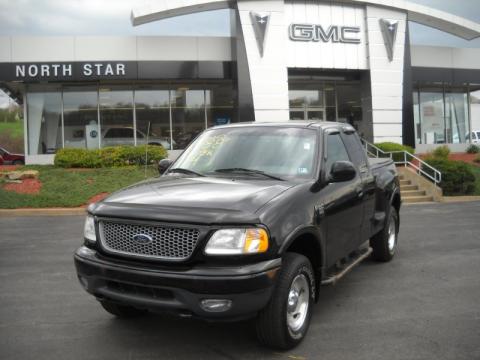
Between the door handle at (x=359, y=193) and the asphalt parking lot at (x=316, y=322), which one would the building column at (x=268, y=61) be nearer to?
the asphalt parking lot at (x=316, y=322)

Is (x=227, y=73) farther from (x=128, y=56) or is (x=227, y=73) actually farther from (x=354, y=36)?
(x=354, y=36)

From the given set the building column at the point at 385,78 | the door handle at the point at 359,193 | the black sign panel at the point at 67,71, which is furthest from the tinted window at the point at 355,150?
the building column at the point at 385,78

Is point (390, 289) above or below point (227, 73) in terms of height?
below

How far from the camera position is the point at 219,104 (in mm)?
23094

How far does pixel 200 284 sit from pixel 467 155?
24.3 metres

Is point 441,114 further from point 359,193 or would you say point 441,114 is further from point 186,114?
point 359,193

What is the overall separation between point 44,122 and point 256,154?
1947 centimetres

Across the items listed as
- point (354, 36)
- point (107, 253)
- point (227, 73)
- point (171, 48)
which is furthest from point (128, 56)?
point (107, 253)

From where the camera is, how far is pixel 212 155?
5078mm

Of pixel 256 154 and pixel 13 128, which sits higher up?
pixel 13 128

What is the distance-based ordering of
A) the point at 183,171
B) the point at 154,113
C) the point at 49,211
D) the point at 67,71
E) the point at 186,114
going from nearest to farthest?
the point at 183,171
the point at 49,211
the point at 67,71
the point at 154,113
the point at 186,114

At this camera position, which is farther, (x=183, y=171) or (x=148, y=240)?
(x=183, y=171)

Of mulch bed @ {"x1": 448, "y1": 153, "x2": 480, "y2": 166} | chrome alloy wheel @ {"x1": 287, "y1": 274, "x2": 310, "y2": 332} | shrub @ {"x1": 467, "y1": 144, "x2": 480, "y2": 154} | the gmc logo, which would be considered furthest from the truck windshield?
shrub @ {"x1": 467, "y1": 144, "x2": 480, "y2": 154}

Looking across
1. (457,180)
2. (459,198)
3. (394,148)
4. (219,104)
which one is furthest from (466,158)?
(219,104)
